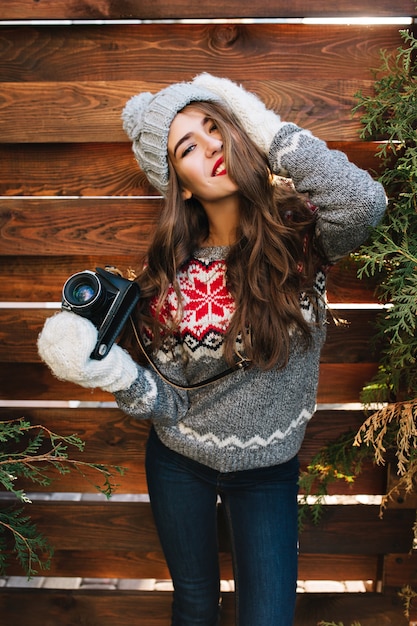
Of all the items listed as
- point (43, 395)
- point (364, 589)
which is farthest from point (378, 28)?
point (364, 589)

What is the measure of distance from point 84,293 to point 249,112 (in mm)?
590

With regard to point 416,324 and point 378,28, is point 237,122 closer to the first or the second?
point 378,28

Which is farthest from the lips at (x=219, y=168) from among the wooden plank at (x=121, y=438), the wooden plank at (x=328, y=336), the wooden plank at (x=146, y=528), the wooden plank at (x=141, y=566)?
the wooden plank at (x=141, y=566)

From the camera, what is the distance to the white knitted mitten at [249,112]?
1375 mm

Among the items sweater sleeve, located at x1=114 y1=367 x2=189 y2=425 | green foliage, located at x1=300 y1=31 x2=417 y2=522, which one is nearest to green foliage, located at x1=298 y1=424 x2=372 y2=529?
green foliage, located at x1=300 y1=31 x2=417 y2=522

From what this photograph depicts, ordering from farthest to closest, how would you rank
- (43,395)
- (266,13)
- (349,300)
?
1. (43,395)
2. (349,300)
3. (266,13)

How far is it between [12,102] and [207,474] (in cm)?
121

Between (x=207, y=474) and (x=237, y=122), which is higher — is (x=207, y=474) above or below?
below

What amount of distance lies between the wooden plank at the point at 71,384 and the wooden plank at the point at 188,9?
1.05 m

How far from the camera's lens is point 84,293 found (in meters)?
1.36

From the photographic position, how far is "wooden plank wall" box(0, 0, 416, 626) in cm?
167

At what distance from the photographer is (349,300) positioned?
1.82 meters

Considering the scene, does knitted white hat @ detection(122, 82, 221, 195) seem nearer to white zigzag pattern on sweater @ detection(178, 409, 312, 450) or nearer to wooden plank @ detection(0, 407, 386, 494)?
white zigzag pattern on sweater @ detection(178, 409, 312, 450)

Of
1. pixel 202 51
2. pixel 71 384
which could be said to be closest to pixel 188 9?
pixel 202 51
